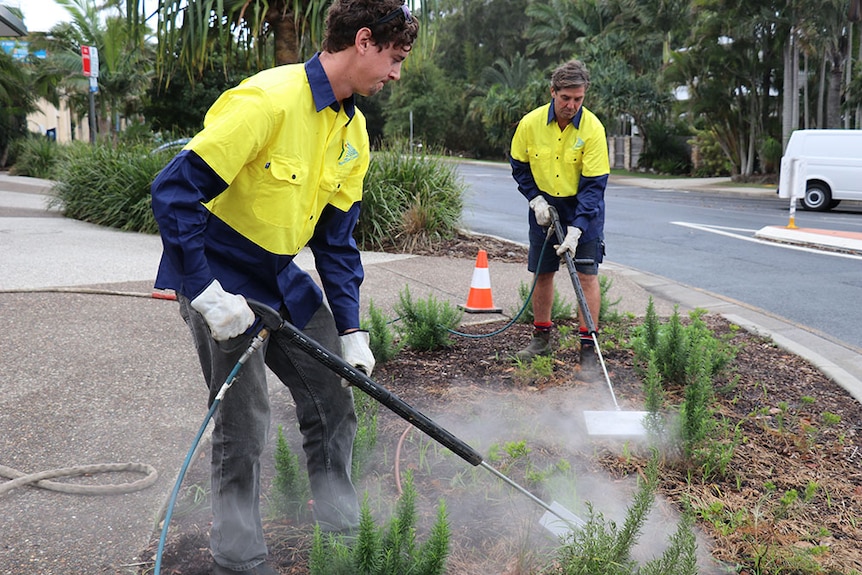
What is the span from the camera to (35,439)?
3484 mm

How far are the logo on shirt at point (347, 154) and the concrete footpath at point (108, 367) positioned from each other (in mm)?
1407

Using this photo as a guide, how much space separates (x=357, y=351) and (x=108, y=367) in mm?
2388

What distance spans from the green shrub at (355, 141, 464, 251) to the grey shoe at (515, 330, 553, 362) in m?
4.12

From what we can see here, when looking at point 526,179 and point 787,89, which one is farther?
point 787,89

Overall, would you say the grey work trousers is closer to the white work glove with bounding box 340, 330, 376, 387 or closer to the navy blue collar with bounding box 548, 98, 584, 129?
the white work glove with bounding box 340, 330, 376, 387

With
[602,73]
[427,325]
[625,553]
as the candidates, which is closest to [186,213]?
[625,553]

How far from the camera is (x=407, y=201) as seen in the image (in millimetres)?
9289

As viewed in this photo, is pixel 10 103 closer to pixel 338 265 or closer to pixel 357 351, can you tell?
pixel 338 265

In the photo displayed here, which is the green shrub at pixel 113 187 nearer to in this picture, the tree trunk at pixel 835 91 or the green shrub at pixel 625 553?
the green shrub at pixel 625 553

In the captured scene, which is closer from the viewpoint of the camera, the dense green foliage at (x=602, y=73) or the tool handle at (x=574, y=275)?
the tool handle at (x=574, y=275)

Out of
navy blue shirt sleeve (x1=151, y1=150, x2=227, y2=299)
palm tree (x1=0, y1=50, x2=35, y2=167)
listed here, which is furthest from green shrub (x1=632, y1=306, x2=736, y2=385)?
palm tree (x1=0, y1=50, x2=35, y2=167)

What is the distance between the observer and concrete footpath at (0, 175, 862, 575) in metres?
2.79

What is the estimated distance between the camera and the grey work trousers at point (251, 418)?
233 cm

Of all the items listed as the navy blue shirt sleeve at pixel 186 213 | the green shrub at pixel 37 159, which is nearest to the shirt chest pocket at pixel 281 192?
the navy blue shirt sleeve at pixel 186 213
